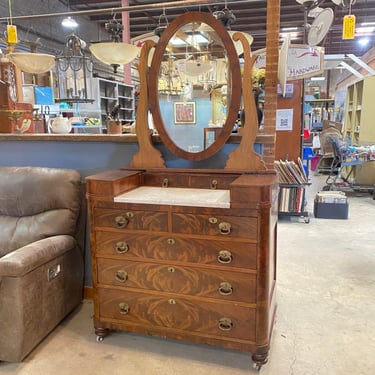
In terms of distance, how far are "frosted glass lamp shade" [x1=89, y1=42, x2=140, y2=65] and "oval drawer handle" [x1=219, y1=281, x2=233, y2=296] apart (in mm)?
1684

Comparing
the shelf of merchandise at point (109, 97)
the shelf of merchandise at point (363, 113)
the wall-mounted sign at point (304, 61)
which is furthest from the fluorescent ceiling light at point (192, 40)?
the shelf of merchandise at point (363, 113)

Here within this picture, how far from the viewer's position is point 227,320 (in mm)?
1877

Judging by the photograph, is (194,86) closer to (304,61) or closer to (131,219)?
(131,219)

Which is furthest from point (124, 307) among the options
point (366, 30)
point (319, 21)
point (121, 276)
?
point (366, 30)

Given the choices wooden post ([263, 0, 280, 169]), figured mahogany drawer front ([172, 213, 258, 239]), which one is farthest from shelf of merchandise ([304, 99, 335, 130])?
figured mahogany drawer front ([172, 213, 258, 239])

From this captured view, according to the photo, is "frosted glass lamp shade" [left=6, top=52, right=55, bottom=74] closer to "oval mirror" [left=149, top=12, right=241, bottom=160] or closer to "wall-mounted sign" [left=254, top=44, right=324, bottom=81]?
"oval mirror" [left=149, top=12, right=241, bottom=160]

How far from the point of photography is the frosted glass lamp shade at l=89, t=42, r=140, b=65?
2467 millimetres

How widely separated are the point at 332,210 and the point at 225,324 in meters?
3.55

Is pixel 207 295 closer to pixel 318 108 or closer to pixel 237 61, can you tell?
pixel 237 61

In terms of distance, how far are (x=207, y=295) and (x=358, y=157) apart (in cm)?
527

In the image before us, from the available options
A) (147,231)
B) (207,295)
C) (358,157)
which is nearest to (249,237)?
(207,295)

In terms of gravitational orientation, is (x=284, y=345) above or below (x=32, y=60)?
below

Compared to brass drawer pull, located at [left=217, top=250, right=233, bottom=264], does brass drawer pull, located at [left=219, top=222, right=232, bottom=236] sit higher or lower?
higher

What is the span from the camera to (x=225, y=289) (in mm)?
1850
